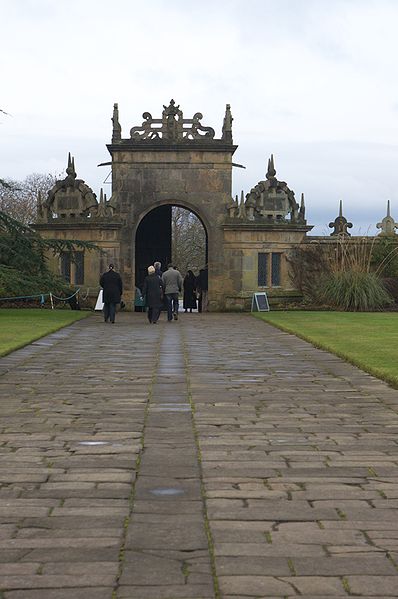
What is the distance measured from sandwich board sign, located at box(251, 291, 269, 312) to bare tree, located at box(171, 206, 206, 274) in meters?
32.3

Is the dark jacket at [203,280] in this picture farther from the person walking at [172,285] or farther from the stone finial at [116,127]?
the person walking at [172,285]

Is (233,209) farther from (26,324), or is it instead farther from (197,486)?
(197,486)

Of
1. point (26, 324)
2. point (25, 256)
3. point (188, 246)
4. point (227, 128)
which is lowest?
point (26, 324)

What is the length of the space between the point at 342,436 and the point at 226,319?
19003 mm

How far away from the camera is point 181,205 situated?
32.2 meters

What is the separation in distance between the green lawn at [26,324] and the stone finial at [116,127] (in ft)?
22.3

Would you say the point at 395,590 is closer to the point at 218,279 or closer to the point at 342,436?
the point at 342,436

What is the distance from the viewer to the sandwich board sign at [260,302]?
31219 millimetres

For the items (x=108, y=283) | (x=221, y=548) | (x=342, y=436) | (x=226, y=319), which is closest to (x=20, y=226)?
(x=108, y=283)

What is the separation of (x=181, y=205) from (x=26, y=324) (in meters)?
11.6

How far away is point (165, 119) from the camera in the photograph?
105ft

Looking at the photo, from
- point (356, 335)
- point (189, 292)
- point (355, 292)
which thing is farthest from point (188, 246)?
point (356, 335)

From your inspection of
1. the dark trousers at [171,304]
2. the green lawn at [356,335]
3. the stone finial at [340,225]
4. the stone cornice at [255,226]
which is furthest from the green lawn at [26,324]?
the stone finial at [340,225]

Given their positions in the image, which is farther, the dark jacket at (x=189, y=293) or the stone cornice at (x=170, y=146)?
the dark jacket at (x=189, y=293)
